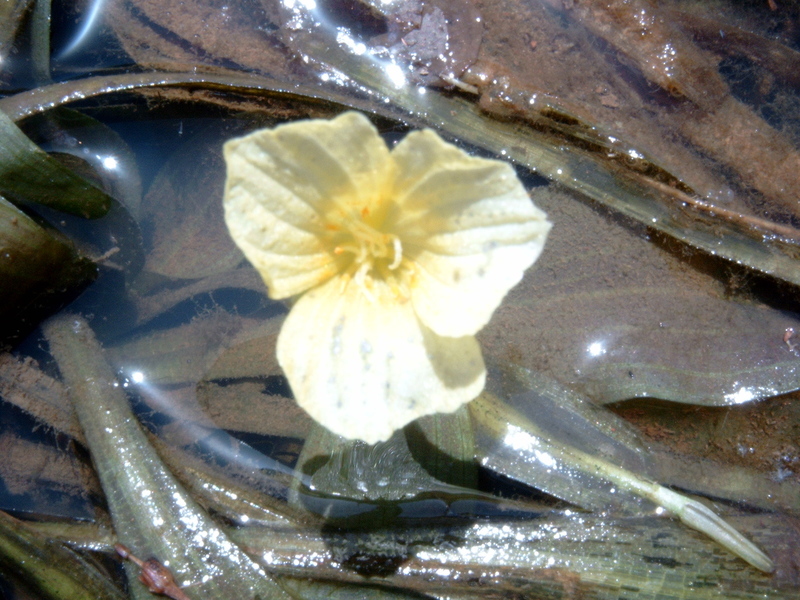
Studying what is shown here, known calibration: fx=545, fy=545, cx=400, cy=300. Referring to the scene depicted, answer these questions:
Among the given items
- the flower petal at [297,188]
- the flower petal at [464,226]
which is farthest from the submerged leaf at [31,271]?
the flower petal at [464,226]

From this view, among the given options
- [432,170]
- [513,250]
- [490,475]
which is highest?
[432,170]

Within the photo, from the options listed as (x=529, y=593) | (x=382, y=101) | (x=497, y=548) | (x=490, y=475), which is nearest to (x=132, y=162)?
(x=382, y=101)

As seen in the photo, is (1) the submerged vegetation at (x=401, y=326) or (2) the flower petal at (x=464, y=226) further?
(1) the submerged vegetation at (x=401, y=326)

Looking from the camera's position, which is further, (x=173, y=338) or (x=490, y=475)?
(x=173, y=338)

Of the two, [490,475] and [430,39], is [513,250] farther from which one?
[430,39]

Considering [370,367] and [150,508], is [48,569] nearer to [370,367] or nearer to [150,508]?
[150,508]

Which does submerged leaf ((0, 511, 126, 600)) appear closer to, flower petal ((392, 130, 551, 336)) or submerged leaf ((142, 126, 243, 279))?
submerged leaf ((142, 126, 243, 279))

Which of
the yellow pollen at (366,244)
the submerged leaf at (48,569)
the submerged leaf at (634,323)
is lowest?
the submerged leaf at (48,569)

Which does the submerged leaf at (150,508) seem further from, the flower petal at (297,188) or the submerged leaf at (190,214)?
the flower petal at (297,188)
